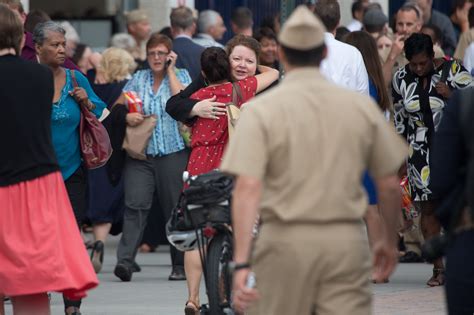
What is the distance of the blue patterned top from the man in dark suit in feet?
4.33

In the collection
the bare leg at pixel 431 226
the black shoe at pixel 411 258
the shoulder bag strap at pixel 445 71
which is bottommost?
the black shoe at pixel 411 258

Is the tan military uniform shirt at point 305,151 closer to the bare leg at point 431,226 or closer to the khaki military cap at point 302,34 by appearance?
the khaki military cap at point 302,34

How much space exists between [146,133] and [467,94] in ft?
20.2

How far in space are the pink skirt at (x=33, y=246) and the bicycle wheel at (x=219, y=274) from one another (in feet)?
3.58

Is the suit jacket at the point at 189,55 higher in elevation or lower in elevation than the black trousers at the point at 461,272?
lower

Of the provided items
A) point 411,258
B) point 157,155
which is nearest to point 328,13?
point 157,155

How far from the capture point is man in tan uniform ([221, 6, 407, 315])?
5758mm

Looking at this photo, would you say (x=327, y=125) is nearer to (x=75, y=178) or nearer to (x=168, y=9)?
(x=75, y=178)

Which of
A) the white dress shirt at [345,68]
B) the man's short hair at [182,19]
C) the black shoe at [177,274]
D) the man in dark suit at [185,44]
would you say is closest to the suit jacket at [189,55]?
the man in dark suit at [185,44]

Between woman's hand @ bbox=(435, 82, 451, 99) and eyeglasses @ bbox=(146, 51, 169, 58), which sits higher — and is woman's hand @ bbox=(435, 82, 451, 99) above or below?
below

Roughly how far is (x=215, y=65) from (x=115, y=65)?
4.08 metres

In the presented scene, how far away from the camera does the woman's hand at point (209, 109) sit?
9.62 meters

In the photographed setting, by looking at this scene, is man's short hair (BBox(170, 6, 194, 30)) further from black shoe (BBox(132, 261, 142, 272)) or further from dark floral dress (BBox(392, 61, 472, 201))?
dark floral dress (BBox(392, 61, 472, 201))

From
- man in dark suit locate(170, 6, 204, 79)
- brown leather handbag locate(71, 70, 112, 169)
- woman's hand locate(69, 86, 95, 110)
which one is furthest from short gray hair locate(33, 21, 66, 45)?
man in dark suit locate(170, 6, 204, 79)
